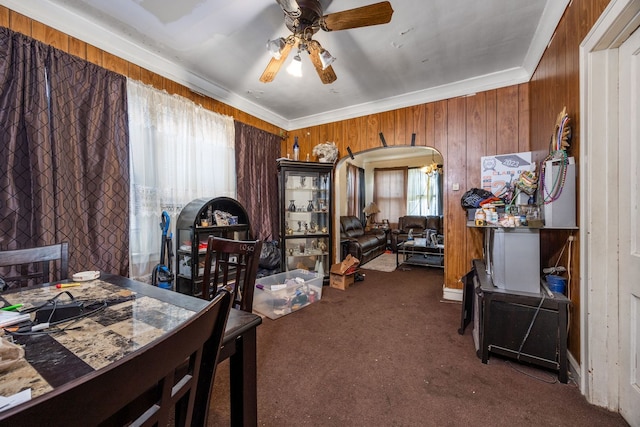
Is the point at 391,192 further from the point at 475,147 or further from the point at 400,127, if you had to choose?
the point at 475,147

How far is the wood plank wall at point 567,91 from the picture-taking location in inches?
63.1

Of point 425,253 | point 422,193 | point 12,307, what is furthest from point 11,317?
point 422,193

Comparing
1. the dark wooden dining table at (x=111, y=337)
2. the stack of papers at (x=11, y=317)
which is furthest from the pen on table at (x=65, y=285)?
the stack of papers at (x=11, y=317)

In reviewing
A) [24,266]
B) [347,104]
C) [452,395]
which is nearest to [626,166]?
[452,395]

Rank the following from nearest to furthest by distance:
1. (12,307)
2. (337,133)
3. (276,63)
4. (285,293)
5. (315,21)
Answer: (12,307) → (315,21) → (276,63) → (285,293) → (337,133)

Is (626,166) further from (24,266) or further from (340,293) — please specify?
(24,266)

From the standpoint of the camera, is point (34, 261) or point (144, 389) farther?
point (34, 261)

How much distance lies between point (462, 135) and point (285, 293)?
2790 mm

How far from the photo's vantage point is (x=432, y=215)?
22.9 ft

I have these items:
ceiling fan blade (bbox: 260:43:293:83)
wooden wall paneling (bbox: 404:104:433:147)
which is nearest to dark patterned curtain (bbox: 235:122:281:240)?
ceiling fan blade (bbox: 260:43:293:83)

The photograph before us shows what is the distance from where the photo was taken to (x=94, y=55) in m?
2.21

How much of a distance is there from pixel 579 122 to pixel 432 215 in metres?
5.62

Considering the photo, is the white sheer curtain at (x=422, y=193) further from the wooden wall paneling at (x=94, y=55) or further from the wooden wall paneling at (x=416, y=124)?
the wooden wall paneling at (x=94, y=55)

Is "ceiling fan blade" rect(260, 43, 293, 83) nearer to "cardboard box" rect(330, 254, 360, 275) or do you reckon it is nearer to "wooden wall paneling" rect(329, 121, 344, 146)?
"wooden wall paneling" rect(329, 121, 344, 146)
